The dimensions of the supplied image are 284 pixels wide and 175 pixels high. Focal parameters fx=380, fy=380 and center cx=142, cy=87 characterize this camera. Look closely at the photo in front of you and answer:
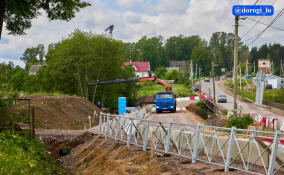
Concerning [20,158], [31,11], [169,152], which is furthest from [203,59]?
[20,158]

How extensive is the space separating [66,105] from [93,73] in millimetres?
23650

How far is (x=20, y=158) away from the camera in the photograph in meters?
13.9

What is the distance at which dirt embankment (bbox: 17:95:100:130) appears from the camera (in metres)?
32.0

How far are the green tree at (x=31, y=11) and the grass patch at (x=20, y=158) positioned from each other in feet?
22.2

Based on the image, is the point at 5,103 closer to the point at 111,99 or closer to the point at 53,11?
the point at 53,11

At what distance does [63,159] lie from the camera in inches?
854

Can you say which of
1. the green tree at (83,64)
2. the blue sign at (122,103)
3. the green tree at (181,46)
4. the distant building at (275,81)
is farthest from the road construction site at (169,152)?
the green tree at (181,46)

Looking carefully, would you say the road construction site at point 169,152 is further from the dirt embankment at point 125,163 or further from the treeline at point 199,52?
the treeline at point 199,52

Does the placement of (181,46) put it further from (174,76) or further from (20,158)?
(20,158)

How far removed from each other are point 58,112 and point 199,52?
419 ft

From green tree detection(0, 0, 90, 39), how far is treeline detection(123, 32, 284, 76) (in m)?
127

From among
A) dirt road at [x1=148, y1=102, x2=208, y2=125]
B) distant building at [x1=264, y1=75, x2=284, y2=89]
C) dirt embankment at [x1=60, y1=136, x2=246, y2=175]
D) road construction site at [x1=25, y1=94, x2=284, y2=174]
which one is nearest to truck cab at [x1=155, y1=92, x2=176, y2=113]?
dirt road at [x1=148, y1=102, x2=208, y2=125]

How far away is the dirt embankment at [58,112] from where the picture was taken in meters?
32.0

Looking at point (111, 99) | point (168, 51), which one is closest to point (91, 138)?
point (111, 99)
